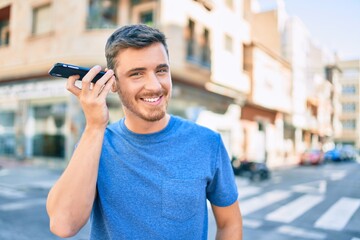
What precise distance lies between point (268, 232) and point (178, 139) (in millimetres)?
4598

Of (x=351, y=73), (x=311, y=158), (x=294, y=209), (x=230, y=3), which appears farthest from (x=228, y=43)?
(x=351, y=73)

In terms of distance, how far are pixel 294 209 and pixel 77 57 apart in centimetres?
997

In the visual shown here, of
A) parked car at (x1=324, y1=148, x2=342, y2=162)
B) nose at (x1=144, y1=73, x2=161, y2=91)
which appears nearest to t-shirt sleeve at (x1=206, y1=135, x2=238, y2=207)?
nose at (x1=144, y1=73, x2=161, y2=91)

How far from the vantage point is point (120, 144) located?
152cm

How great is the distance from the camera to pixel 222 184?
1513 millimetres

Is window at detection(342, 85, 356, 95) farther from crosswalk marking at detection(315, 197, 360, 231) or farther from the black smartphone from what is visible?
the black smartphone

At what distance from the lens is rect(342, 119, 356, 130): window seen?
209 feet

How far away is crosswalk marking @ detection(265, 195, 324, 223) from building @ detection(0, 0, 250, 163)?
6721 mm

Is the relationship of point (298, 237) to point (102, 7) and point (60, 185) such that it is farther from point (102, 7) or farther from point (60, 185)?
point (102, 7)

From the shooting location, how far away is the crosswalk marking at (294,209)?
653 cm

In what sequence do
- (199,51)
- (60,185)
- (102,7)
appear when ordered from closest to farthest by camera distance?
(60,185) < (102,7) < (199,51)

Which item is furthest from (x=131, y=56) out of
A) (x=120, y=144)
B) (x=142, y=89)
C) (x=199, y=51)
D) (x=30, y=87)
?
(x=30, y=87)

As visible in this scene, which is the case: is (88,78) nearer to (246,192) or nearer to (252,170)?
(246,192)

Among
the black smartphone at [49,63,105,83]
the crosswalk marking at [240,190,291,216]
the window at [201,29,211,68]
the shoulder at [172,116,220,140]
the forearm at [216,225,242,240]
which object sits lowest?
the crosswalk marking at [240,190,291,216]
